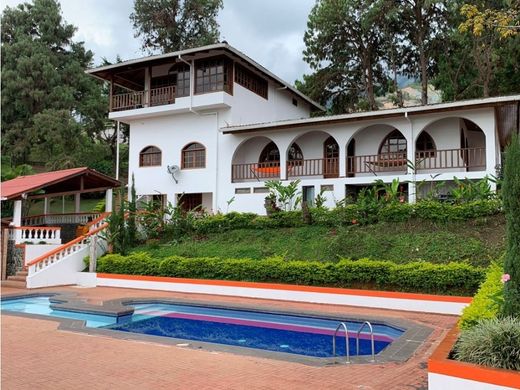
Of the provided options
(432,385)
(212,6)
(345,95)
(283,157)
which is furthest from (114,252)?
(212,6)

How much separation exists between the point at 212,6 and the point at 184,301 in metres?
28.5

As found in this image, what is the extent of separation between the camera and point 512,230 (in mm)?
5359

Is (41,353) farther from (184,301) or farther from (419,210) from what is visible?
(419,210)

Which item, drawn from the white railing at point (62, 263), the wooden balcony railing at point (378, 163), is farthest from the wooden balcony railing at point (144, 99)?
the wooden balcony railing at point (378, 163)

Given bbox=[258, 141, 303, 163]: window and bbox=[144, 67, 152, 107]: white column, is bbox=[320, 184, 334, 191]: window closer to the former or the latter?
bbox=[258, 141, 303, 163]: window

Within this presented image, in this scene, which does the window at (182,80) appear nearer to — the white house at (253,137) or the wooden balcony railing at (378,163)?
the white house at (253,137)

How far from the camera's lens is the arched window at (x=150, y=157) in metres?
24.7

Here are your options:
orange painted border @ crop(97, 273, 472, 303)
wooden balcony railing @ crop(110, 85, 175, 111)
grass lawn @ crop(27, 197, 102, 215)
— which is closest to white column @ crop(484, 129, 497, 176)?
orange painted border @ crop(97, 273, 472, 303)

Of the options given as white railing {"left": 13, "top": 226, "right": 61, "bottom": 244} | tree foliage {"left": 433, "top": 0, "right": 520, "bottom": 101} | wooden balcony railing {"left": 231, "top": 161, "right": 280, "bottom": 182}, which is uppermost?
tree foliage {"left": 433, "top": 0, "right": 520, "bottom": 101}

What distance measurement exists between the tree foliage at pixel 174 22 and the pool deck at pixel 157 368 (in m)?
30.0

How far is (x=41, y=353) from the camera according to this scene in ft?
24.5

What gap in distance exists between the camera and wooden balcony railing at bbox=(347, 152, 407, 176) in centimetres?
2046

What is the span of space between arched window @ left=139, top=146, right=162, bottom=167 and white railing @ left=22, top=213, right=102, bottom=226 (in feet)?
Answer: 13.1

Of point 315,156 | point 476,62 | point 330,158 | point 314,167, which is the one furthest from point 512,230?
point 476,62
